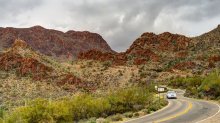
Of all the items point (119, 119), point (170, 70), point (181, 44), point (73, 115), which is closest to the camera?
point (119, 119)

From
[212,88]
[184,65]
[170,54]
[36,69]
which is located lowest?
[212,88]

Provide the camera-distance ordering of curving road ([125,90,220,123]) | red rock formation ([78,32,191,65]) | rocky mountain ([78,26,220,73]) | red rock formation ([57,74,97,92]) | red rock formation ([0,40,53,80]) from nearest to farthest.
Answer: curving road ([125,90,220,123]) → red rock formation ([57,74,97,92]) → red rock formation ([0,40,53,80]) → rocky mountain ([78,26,220,73]) → red rock formation ([78,32,191,65])

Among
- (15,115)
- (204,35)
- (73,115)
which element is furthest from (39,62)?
(15,115)

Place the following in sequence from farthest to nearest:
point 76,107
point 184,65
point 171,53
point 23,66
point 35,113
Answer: point 171,53
point 184,65
point 23,66
point 76,107
point 35,113

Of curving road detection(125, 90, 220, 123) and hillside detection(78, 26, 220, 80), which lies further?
hillside detection(78, 26, 220, 80)

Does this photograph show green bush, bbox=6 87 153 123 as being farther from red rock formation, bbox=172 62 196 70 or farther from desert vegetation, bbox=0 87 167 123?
red rock formation, bbox=172 62 196 70

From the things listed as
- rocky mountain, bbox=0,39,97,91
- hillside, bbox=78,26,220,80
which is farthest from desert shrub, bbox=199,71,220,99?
hillside, bbox=78,26,220,80

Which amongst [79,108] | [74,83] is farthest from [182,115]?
[74,83]

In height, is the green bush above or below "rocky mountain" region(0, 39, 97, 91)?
below

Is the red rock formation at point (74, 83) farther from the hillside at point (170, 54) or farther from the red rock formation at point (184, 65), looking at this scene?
the red rock formation at point (184, 65)

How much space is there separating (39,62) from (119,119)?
8542cm

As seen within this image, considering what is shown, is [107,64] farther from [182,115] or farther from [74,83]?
[182,115]

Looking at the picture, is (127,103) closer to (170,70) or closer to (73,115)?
(73,115)

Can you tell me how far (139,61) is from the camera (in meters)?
148
